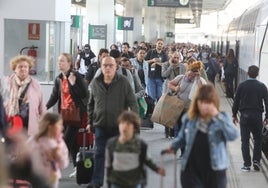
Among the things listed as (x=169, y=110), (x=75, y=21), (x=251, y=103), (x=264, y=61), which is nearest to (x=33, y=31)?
(x=169, y=110)

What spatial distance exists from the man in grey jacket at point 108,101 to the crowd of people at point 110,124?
1 centimetres

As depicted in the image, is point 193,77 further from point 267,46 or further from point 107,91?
point 267,46

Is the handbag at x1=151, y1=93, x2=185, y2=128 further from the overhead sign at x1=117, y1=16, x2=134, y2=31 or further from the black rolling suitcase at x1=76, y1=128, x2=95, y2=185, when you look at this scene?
the overhead sign at x1=117, y1=16, x2=134, y2=31

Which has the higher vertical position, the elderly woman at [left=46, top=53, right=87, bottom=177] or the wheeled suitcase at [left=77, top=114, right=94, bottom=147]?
the elderly woman at [left=46, top=53, right=87, bottom=177]

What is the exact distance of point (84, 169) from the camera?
9180 millimetres

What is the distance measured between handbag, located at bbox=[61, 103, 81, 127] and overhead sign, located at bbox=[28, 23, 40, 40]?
3.65 m

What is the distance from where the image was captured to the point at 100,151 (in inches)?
345

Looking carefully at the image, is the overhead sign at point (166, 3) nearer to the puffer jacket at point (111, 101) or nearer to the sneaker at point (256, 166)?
the sneaker at point (256, 166)

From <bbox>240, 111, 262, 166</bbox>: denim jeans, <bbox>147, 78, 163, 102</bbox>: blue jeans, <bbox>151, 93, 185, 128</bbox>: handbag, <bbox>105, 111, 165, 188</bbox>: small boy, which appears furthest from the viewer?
<bbox>147, 78, 163, 102</bbox>: blue jeans

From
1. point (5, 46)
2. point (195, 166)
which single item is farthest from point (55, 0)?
point (195, 166)

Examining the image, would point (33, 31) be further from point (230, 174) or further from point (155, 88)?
point (230, 174)

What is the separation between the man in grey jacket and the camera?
8547 mm

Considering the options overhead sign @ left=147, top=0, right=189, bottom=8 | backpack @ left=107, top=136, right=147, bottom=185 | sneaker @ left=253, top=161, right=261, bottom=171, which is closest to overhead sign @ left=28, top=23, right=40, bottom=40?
sneaker @ left=253, top=161, right=261, bottom=171

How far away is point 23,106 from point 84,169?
4.30 feet
